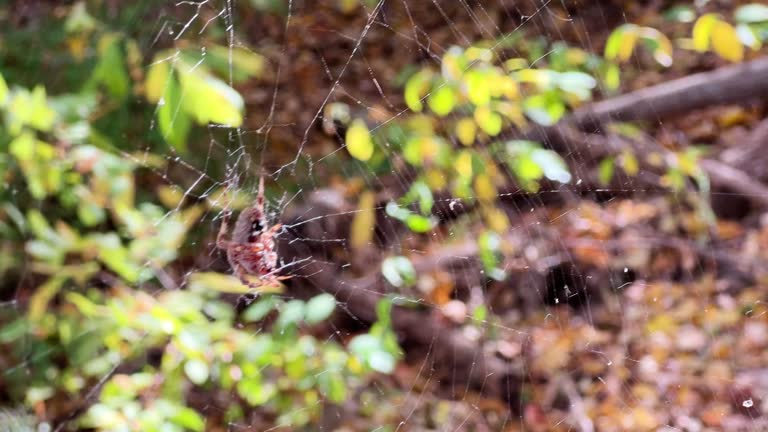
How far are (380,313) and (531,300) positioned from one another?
1.80ft

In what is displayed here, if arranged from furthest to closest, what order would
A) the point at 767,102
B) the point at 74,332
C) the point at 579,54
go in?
the point at 767,102
the point at 74,332
the point at 579,54

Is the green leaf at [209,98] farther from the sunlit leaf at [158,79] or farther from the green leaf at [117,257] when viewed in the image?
the green leaf at [117,257]

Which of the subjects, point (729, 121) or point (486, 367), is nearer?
point (486, 367)

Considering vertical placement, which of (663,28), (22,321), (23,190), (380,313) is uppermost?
(23,190)

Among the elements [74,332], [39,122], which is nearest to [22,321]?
[74,332]

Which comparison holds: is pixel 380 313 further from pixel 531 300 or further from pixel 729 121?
pixel 729 121

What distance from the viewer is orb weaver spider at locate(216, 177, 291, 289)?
98 centimetres

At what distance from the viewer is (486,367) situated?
1377mm

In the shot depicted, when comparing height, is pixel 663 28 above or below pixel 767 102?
above

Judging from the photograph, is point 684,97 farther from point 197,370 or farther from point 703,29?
point 197,370

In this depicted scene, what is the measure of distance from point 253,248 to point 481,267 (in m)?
0.49

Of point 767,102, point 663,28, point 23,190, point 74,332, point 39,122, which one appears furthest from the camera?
point 663,28

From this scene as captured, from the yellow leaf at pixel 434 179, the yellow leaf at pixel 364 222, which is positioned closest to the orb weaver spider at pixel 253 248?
the yellow leaf at pixel 364 222

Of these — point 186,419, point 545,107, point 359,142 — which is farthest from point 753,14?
point 186,419
